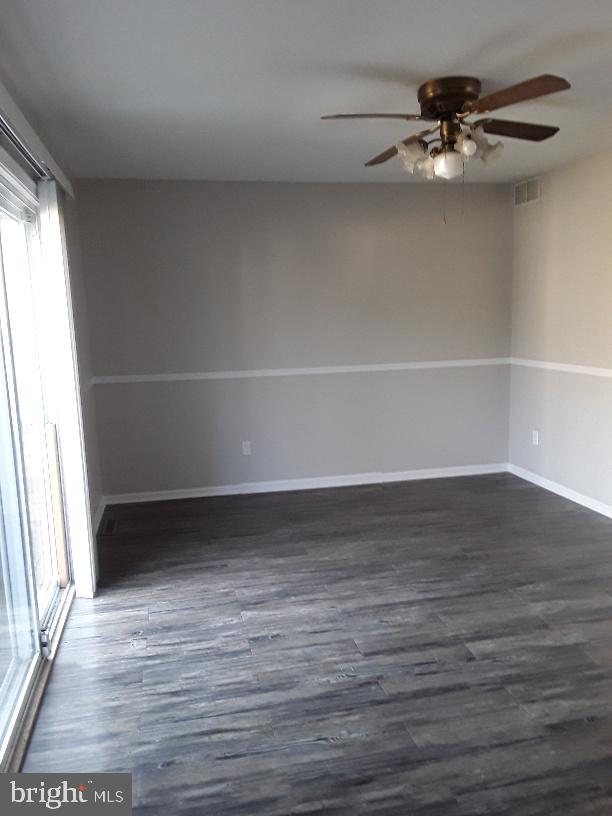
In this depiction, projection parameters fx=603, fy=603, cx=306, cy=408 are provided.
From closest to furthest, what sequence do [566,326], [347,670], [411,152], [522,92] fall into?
1. [522,92]
2. [347,670]
3. [411,152]
4. [566,326]

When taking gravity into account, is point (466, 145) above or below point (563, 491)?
above

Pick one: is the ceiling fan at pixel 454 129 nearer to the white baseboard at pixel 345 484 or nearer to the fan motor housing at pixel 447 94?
the fan motor housing at pixel 447 94

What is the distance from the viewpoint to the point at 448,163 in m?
2.55

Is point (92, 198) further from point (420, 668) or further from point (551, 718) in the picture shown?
point (551, 718)

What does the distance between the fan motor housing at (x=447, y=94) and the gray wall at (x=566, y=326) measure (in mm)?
1866

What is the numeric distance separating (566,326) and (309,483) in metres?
2.33

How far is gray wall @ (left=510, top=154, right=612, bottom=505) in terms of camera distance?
4.08 meters

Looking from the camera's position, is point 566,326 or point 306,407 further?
point 306,407

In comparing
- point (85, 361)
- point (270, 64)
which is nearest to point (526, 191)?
point (270, 64)

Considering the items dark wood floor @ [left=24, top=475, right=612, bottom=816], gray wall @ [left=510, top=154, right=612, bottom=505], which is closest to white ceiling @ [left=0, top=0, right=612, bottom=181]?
gray wall @ [left=510, top=154, right=612, bottom=505]

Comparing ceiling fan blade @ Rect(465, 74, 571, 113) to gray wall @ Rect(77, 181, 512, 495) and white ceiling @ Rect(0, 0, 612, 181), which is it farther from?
gray wall @ Rect(77, 181, 512, 495)

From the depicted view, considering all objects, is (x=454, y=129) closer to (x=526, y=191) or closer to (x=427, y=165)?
(x=427, y=165)

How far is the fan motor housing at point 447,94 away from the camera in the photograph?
2.51 m

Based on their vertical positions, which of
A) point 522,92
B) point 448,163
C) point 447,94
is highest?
point 447,94
